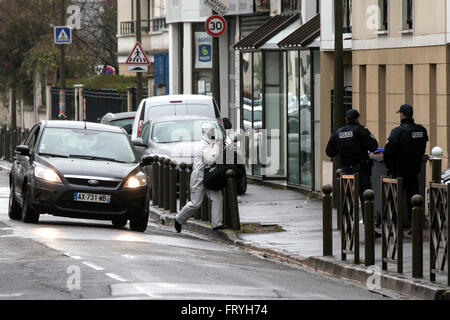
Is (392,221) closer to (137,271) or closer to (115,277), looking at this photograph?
(137,271)

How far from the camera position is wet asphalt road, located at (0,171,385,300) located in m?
12.5

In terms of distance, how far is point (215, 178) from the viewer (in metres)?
21.1

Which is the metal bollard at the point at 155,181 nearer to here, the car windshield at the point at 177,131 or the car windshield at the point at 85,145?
the car windshield at the point at 177,131

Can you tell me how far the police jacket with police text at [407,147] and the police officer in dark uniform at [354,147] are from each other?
67 centimetres

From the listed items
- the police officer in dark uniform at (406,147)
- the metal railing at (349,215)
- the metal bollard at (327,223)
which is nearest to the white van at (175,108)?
the police officer in dark uniform at (406,147)

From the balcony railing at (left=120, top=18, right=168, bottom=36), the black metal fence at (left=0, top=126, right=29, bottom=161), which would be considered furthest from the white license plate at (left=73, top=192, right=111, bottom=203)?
the balcony railing at (left=120, top=18, right=168, bottom=36)

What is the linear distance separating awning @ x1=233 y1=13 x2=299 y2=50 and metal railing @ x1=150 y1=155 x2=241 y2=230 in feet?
20.2

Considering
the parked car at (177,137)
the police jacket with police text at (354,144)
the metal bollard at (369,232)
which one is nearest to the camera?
the metal bollard at (369,232)

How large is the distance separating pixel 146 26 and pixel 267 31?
23699mm

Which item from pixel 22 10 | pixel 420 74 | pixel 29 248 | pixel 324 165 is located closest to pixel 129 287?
pixel 29 248

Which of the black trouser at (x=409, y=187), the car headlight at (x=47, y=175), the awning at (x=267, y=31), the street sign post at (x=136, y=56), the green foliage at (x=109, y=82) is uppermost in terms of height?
the awning at (x=267, y=31)

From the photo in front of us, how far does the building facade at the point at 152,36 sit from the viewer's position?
5225 centimetres

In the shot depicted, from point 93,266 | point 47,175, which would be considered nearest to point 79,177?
point 47,175

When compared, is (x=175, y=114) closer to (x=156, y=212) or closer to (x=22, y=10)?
(x=156, y=212)
